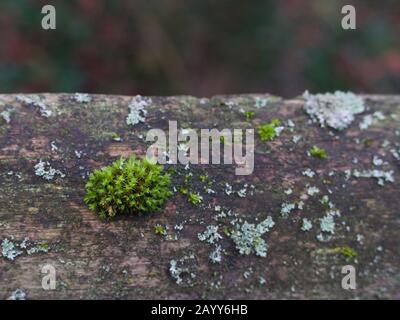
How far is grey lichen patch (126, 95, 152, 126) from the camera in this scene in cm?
265

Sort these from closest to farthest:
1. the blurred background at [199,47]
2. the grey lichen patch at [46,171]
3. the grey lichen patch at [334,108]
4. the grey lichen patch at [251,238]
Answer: the grey lichen patch at [251,238] < the grey lichen patch at [46,171] < the grey lichen patch at [334,108] < the blurred background at [199,47]

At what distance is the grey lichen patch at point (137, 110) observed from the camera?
2654 millimetres

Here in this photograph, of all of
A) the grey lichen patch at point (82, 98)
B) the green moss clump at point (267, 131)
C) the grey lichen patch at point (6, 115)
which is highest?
the grey lichen patch at point (82, 98)

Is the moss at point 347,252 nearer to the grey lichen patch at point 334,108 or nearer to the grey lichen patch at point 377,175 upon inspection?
the grey lichen patch at point 377,175

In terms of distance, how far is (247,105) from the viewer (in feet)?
9.25

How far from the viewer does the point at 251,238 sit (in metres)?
2.31

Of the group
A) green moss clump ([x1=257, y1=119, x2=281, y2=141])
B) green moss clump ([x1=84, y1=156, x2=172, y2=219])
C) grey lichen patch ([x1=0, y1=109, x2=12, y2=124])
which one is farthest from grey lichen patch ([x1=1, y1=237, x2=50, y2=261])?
green moss clump ([x1=257, y1=119, x2=281, y2=141])

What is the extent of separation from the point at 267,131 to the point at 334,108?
0.48 m

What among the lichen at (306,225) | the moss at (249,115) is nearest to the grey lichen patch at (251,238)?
the lichen at (306,225)

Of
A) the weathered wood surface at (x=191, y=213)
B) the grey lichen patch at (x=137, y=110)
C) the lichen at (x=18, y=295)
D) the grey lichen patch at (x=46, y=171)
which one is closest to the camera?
the lichen at (x=18, y=295)

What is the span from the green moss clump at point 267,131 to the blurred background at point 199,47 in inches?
123

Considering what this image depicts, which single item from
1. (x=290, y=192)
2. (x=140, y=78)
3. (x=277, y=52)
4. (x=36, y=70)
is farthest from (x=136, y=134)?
(x=277, y=52)

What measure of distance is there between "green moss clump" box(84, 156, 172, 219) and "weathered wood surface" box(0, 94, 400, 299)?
58 millimetres

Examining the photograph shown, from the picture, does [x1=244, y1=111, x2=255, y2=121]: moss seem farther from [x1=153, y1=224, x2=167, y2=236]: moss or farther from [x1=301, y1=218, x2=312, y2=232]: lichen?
[x1=153, y1=224, x2=167, y2=236]: moss
